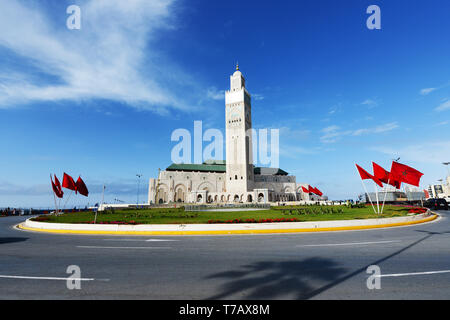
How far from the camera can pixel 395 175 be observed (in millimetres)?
23078

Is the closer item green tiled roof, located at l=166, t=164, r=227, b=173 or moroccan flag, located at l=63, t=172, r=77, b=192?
moroccan flag, located at l=63, t=172, r=77, b=192

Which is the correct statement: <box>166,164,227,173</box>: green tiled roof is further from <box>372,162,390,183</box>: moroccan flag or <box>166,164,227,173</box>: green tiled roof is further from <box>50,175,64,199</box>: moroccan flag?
<box>372,162,390,183</box>: moroccan flag

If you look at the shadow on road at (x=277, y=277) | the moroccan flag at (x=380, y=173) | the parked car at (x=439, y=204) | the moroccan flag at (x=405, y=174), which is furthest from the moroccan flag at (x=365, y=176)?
the parked car at (x=439, y=204)

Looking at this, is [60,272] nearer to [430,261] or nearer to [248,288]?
[248,288]

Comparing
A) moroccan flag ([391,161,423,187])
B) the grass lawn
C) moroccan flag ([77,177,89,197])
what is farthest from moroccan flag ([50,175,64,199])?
moroccan flag ([391,161,423,187])

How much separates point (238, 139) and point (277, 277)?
88.8 m

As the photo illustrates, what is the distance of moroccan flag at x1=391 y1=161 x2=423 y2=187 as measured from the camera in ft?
71.6

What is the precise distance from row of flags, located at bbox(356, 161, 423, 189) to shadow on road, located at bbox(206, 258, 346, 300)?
20.2m

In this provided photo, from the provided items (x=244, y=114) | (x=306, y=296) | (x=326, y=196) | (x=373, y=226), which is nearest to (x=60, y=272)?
(x=306, y=296)

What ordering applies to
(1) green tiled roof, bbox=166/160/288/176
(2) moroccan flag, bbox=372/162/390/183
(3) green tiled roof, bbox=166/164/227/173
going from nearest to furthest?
(2) moroccan flag, bbox=372/162/390/183 < (3) green tiled roof, bbox=166/164/227/173 < (1) green tiled roof, bbox=166/160/288/176

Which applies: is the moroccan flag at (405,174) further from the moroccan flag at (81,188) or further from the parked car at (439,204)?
the moroccan flag at (81,188)

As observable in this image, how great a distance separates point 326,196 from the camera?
394 ft

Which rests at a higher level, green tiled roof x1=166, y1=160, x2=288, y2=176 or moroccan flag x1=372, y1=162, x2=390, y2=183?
green tiled roof x1=166, y1=160, x2=288, y2=176
